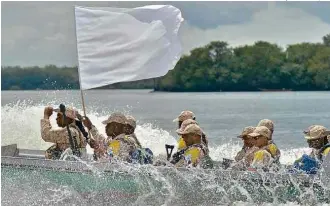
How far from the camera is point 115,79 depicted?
1090 centimetres

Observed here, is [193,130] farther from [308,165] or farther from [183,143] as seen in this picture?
[308,165]

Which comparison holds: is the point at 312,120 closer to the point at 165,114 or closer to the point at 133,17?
the point at 165,114

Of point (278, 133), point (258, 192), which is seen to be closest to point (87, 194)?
point (258, 192)

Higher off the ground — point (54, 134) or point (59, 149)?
point (54, 134)

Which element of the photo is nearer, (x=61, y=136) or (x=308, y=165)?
(x=308, y=165)

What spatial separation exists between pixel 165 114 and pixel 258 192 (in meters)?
30.7

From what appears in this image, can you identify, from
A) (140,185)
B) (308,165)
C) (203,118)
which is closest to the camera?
(308,165)

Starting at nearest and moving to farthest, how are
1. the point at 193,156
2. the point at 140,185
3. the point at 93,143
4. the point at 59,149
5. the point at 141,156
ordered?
the point at 193,156
the point at 140,185
the point at 141,156
the point at 93,143
the point at 59,149

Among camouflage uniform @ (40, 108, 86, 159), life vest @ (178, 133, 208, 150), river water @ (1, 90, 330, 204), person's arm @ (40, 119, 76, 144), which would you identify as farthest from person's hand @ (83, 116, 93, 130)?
river water @ (1, 90, 330, 204)

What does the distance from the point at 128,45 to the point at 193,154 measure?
1.94 meters

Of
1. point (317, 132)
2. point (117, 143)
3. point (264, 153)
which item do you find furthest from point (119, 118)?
point (317, 132)

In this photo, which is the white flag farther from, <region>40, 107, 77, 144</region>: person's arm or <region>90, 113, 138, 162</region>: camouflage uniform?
<region>90, 113, 138, 162</region>: camouflage uniform

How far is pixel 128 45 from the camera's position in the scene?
35.9 ft

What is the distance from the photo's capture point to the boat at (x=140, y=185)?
30.2ft
